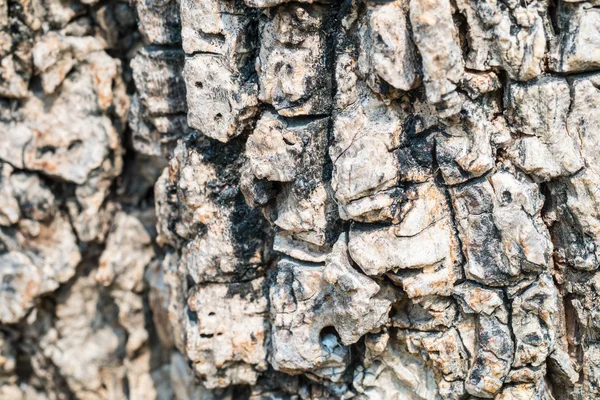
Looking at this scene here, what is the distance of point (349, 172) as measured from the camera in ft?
8.80

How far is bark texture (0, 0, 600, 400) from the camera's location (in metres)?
2.56

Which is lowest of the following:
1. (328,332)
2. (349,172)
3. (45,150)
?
(328,332)

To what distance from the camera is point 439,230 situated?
2.77 metres

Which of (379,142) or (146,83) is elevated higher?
(146,83)

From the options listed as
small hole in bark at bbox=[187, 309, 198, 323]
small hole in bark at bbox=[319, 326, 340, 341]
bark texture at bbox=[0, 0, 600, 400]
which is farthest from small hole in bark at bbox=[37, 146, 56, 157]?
small hole in bark at bbox=[319, 326, 340, 341]

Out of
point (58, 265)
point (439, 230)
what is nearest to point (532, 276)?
point (439, 230)

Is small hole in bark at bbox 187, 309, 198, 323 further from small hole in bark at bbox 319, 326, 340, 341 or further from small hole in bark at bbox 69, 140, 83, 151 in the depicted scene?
small hole in bark at bbox 69, 140, 83, 151

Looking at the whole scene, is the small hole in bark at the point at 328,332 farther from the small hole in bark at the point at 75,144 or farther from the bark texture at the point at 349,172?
the small hole in bark at the point at 75,144

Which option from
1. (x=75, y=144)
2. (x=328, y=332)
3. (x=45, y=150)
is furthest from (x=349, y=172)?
(x=45, y=150)

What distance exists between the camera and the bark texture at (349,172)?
2.56 metres

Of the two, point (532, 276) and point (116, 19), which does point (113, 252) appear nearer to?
point (116, 19)

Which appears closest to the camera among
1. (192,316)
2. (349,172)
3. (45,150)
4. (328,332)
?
(349,172)

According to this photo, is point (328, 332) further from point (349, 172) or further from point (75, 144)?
point (75, 144)

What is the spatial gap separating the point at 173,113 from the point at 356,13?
1.30 m
